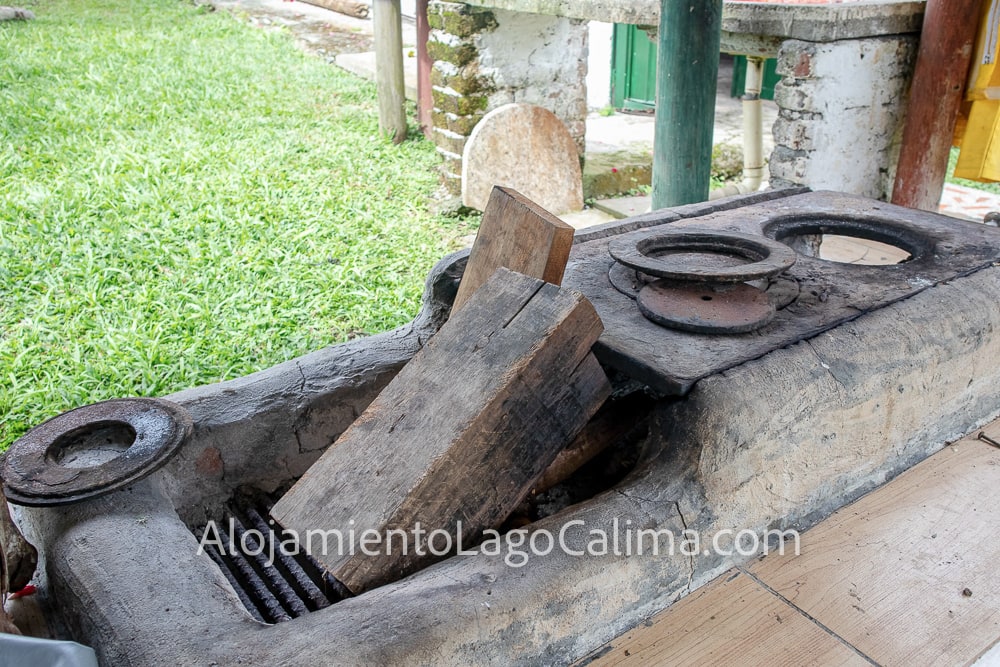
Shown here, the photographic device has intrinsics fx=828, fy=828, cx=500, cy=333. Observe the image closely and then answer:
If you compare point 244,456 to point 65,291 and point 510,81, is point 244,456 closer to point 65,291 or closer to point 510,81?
point 65,291

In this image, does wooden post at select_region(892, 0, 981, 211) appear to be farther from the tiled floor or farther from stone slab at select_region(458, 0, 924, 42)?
the tiled floor

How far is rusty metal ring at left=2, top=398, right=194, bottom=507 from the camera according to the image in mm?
2014

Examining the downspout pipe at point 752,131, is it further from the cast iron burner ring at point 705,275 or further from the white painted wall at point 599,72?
the white painted wall at point 599,72

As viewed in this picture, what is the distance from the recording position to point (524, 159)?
21.1 ft

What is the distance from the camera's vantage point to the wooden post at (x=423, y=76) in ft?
23.9

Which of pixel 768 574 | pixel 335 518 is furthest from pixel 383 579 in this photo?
pixel 768 574

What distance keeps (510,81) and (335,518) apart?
5483 millimetres

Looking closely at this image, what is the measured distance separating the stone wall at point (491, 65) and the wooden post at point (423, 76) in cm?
51

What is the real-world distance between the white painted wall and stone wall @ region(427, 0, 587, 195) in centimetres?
310

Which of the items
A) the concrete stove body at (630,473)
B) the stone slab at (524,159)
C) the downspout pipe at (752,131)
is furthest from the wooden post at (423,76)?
the concrete stove body at (630,473)

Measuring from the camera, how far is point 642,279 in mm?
2779

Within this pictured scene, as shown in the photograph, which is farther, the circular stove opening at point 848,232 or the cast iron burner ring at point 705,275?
the circular stove opening at point 848,232

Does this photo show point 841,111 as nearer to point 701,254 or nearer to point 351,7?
point 701,254

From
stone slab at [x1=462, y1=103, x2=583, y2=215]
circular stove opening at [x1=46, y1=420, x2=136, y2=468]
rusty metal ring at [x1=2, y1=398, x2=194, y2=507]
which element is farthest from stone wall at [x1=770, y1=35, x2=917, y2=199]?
circular stove opening at [x1=46, y1=420, x2=136, y2=468]
